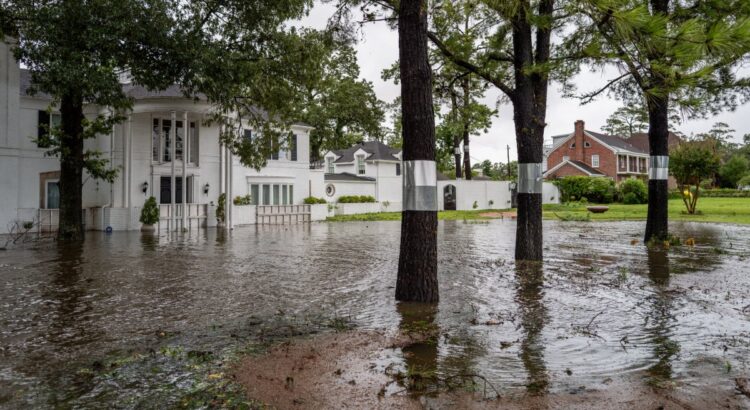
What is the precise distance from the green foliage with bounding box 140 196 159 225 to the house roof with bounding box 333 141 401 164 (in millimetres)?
21679

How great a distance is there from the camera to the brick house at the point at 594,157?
168ft

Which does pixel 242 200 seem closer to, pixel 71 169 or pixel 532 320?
pixel 71 169

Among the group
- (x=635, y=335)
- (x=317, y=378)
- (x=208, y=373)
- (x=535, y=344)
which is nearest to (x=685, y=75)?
(x=635, y=335)

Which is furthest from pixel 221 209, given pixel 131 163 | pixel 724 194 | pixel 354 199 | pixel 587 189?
pixel 724 194

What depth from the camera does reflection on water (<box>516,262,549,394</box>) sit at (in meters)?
3.54

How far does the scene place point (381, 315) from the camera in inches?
216

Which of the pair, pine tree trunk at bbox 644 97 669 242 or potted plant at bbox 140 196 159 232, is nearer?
pine tree trunk at bbox 644 97 669 242

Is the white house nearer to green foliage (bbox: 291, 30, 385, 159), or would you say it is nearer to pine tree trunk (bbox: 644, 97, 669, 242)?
pine tree trunk (bbox: 644, 97, 669, 242)

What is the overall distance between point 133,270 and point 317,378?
7.03 m

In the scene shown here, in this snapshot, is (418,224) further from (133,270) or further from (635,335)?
(133,270)

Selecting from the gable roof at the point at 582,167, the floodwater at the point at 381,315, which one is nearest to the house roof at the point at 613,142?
the gable roof at the point at 582,167

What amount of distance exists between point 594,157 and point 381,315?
53478 millimetres

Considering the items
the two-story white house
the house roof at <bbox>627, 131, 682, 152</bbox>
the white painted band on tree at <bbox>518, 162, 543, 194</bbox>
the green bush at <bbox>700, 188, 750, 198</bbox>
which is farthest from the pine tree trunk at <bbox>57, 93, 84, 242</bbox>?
A: the house roof at <bbox>627, 131, 682, 152</bbox>

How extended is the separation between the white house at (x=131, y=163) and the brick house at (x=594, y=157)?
120 ft
